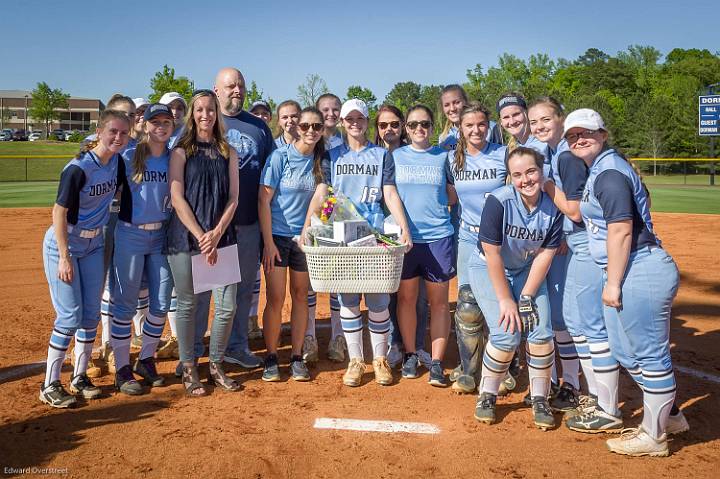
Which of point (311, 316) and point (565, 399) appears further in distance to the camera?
point (311, 316)

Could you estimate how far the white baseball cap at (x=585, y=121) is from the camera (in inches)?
143

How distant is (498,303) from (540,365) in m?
0.52

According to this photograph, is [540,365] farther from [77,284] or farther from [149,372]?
[77,284]

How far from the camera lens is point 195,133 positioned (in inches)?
176

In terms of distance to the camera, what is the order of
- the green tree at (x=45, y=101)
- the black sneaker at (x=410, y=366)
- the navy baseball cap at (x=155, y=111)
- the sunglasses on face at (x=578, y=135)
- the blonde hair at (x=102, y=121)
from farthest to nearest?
the green tree at (x=45, y=101) < the black sneaker at (x=410, y=366) < the navy baseball cap at (x=155, y=111) < the blonde hair at (x=102, y=121) < the sunglasses on face at (x=578, y=135)

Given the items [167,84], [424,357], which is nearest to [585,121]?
[424,357]

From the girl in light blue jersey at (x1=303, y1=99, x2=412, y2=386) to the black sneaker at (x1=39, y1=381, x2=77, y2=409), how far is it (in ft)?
6.40

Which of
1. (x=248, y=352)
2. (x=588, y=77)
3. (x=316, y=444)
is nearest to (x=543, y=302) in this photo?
(x=316, y=444)

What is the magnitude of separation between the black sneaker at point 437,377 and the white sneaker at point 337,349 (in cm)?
95

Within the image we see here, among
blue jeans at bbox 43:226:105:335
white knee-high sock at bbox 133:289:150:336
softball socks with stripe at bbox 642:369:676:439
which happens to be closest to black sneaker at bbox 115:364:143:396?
blue jeans at bbox 43:226:105:335

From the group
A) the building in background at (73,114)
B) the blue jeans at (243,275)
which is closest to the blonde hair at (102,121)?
the blue jeans at (243,275)

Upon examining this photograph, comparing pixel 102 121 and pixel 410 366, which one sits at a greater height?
pixel 102 121

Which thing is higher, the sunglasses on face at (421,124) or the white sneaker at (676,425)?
the sunglasses on face at (421,124)

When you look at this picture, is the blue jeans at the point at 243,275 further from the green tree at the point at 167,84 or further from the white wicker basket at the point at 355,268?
the green tree at the point at 167,84
